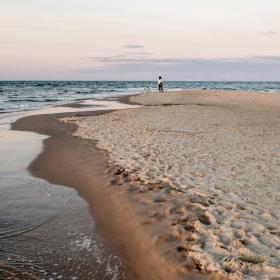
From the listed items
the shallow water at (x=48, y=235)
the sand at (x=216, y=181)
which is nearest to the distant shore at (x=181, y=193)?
the sand at (x=216, y=181)

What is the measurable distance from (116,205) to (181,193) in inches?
57.8

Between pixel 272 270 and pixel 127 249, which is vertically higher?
pixel 272 270

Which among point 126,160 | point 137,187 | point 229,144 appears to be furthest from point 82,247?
point 229,144

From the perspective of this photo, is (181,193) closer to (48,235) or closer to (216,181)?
(216,181)

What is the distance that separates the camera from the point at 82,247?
6.64 meters

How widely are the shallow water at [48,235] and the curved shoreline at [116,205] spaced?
0.28 metres

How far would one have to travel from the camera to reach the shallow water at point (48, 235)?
586cm

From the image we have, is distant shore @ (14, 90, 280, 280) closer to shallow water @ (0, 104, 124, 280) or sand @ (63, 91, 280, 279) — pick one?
sand @ (63, 91, 280, 279)

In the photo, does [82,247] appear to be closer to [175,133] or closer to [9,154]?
[9,154]

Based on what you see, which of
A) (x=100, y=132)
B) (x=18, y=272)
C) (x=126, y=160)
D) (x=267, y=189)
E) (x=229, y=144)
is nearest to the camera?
(x=18, y=272)

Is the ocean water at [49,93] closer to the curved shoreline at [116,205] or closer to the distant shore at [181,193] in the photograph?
the curved shoreline at [116,205]

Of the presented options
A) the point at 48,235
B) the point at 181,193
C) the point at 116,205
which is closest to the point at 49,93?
the point at 116,205

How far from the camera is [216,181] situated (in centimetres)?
910

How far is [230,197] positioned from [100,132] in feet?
34.7
